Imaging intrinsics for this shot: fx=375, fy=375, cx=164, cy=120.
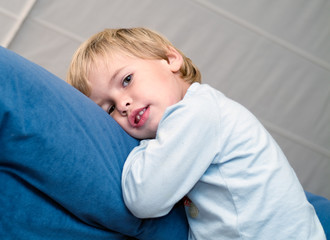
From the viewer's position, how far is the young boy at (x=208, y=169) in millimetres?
758

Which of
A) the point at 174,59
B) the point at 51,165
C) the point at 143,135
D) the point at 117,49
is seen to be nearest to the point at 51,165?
the point at 51,165

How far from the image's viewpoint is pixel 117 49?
3.51 feet

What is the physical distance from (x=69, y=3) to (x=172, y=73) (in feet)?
3.12

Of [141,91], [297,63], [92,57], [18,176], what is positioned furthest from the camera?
[297,63]

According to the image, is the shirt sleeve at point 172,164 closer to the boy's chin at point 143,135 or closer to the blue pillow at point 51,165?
the blue pillow at point 51,165

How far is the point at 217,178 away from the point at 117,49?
0.48m

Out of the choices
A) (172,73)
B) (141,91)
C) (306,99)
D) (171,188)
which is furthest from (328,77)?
(171,188)

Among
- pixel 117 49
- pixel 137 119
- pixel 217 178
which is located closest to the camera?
pixel 217 178

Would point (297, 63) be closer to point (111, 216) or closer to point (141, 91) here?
point (141, 91)

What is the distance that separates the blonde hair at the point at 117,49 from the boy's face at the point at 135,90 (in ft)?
0.10

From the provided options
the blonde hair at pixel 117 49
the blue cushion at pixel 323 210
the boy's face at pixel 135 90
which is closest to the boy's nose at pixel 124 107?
the boy's face at pixel 135 90

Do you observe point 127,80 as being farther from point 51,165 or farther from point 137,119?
point 51,165

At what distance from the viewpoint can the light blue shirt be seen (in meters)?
0.76

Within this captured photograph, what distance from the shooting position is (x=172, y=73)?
1098 millimetres
